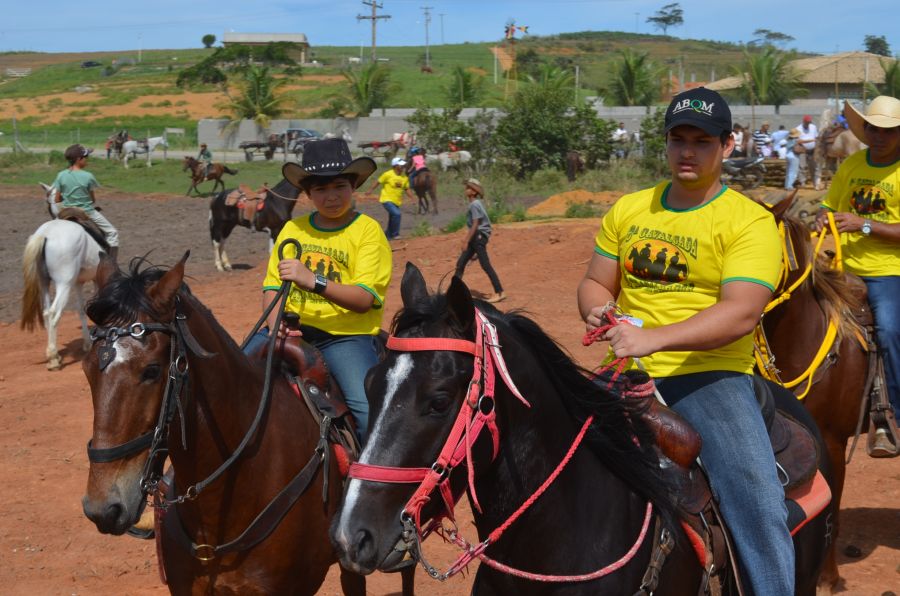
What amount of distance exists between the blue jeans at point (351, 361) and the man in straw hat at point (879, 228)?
136 inches

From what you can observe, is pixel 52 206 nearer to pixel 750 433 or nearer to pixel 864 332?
pixel 864 332

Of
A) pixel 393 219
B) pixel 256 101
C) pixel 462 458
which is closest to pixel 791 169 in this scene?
pixel 393 219

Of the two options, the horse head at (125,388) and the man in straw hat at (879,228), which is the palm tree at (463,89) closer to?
the man in straw hat at (879,228)

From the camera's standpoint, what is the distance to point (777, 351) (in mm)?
6090

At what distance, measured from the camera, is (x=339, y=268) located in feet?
16.6

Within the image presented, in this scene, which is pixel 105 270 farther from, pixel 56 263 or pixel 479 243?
pixel 479 243

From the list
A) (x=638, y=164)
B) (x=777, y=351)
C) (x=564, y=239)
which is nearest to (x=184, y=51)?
(x=638, y=164)

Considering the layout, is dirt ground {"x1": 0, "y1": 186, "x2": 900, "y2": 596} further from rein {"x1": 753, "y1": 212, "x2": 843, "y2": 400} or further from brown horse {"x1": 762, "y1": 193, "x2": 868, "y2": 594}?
rein {"x1": 753, "y1": 212, "x2": 843, "y2": 400}

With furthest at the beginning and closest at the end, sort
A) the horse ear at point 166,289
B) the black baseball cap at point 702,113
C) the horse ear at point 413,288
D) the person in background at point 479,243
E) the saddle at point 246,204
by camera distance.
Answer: the saddle at point 246,204 < the person in background at point 479,243 < the horse ear at point 166,289 < the black baseball cap at point 702,113 < the horse ear at point 413,288

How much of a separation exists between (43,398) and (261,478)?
302 inches

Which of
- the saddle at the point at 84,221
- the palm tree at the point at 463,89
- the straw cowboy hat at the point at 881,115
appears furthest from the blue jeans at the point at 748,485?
the palm tree at the point at 463,89

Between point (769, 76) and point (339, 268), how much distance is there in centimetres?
4738

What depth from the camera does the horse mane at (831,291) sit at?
19.8ft

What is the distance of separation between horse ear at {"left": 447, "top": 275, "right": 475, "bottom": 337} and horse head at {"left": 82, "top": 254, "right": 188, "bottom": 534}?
4.28 feet
